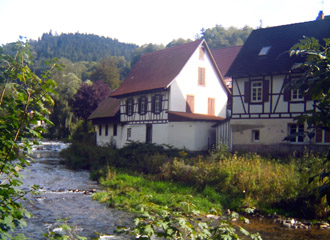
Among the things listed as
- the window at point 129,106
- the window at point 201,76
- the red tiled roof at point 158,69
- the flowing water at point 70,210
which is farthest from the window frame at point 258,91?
the window at point 129,106

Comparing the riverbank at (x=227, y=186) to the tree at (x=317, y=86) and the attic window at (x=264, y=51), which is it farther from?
the attic window at (x=264, y=51)

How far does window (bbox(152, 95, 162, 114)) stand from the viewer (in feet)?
100

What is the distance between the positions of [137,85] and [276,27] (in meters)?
13.0

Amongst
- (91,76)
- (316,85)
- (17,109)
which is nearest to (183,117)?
(17,109)

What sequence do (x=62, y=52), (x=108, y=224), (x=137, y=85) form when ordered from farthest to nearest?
(x=62, y=52) < (x=137, y=85) < (x=108, y=224)

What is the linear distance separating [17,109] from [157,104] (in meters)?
27.0

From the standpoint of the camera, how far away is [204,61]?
31.7 meters

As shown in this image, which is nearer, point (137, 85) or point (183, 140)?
point (183, 140)

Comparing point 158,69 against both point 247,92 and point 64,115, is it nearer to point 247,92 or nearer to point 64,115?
point 247,92

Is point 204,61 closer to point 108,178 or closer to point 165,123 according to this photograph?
point 165,123

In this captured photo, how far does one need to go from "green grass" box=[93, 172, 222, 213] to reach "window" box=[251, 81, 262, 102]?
10.5 meters

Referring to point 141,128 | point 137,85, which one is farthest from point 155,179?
point 137,85

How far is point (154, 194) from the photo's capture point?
15.2 meters

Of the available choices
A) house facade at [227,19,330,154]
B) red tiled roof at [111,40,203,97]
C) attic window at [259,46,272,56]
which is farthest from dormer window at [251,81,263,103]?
red tiled roof at [111,40,203,97]
